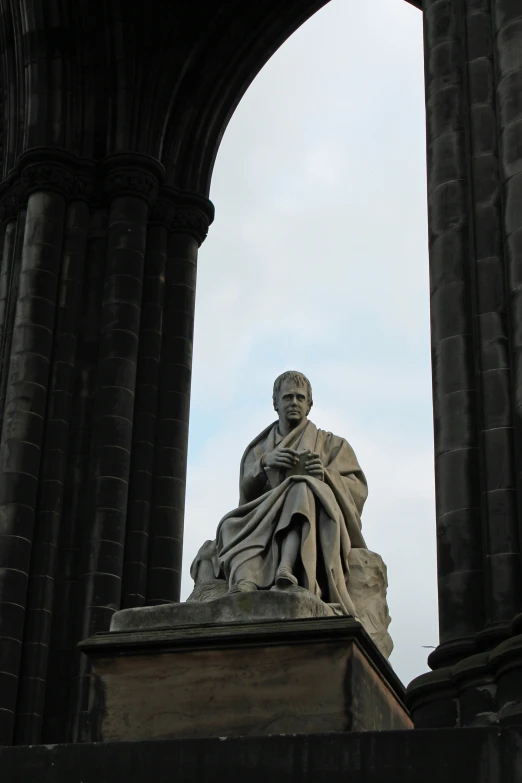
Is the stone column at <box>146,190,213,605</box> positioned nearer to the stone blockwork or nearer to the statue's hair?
the statue's hair

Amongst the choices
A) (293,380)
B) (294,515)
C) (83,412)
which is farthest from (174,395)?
(294,515)

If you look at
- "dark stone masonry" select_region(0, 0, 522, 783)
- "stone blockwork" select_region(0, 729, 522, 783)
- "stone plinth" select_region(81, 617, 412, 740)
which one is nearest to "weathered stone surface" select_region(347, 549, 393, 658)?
"stone plinth" select_region(81, 617, 412, 740)

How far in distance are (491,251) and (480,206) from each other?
385 mm

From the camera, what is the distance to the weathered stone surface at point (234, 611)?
9.27 m

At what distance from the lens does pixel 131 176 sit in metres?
15.6

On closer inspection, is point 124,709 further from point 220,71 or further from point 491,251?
point 220,71


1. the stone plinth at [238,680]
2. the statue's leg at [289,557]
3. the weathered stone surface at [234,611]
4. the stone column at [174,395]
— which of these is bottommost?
the stone plinth at [238,680]

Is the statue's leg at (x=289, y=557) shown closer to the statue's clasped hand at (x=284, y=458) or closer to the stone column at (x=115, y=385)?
the statue's clasped hand at (x=284, y=458)

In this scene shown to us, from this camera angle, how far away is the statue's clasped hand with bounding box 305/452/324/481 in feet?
34.4

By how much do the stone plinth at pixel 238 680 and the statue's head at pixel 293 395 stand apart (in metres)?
2.36

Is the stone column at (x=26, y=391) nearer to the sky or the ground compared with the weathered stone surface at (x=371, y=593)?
nearer to the sky

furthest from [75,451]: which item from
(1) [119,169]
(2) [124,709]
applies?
(2) [124,709]

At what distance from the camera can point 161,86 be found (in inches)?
639

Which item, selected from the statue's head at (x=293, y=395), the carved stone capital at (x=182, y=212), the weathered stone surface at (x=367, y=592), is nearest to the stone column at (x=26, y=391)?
the carved stone capital at (x=182, y=212)
